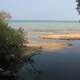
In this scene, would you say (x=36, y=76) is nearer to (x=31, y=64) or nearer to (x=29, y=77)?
(x=29, y=77)

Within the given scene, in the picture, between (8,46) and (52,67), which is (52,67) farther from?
(8,46)

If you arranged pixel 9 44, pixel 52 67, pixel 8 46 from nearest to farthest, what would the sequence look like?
pixel 52 67 → pixel 8 46 → pixel 9 44

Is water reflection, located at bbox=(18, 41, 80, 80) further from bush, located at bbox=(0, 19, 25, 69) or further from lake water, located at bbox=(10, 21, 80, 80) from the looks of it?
bush, located at bbox=(0, 19, 25, 69)

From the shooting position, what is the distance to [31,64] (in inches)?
1004

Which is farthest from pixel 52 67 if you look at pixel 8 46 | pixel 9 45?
pixel 9 45

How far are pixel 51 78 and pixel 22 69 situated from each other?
13.2ft

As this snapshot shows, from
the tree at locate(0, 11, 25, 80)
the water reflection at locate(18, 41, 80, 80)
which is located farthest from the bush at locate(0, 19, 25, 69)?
the water reflection at locate(18, 41, 80, 80)

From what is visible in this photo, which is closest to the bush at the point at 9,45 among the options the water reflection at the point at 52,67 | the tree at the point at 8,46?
the tree at the point at 8,46

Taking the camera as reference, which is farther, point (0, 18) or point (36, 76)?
point (0, 18)

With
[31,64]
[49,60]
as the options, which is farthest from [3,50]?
[49,60]

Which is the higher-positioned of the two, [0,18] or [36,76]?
[0,18]

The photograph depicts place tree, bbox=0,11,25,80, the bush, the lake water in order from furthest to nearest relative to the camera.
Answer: the bush < tree, bbox=0,11,25,80 < the lake water

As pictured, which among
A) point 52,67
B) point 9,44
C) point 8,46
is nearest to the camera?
point 52,67

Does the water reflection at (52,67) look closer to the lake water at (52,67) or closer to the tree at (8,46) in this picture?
the lake water at (52,67)
